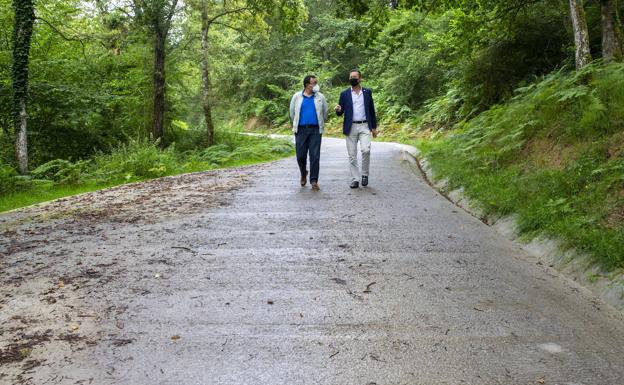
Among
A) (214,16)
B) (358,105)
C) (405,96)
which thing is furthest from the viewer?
(405,96)

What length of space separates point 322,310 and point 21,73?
13004 millimetres

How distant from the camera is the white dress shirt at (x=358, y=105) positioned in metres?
9.88

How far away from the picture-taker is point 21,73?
1355 centimetres

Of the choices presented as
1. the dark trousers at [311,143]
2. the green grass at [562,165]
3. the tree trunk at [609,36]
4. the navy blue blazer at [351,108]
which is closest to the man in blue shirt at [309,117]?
the dark trousers at [311,143]

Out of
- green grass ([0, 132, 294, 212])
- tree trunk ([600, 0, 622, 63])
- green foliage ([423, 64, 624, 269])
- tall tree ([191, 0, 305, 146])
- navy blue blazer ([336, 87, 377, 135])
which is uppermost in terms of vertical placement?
tall tree ([191, 0, 305, 146])

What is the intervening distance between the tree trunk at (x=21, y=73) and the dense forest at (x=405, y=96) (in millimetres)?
34

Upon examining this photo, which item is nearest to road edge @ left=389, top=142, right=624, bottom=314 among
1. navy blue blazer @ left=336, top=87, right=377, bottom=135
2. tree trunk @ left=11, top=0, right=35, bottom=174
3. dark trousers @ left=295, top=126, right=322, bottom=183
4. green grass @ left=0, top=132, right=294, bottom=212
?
navy blue blazer @ left=336, top=87, right=377, bottom=135

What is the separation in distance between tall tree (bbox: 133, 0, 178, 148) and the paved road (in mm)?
13023

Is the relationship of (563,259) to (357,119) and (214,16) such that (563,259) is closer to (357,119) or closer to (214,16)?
(357,119)

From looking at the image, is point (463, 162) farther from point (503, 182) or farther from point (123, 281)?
point (123, 281)

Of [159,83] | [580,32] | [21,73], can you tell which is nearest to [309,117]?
[580,32]

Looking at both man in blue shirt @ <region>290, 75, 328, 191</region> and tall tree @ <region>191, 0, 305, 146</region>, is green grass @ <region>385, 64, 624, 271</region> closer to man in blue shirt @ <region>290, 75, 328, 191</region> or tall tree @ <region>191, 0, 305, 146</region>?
man in blue shirt @ <region>290, 75, 328, 191</region>

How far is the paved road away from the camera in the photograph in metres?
3.09

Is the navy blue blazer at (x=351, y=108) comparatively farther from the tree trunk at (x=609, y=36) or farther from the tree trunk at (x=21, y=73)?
the tree trunk at (x=21, y=73)
